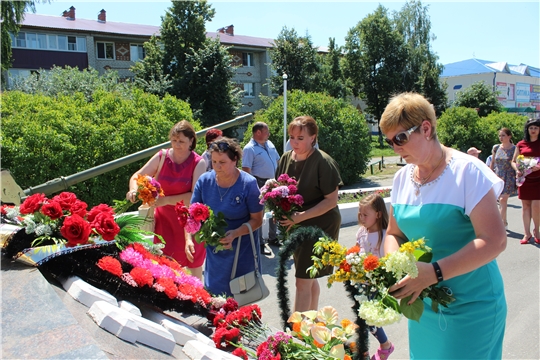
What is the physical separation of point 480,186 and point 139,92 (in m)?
9.59

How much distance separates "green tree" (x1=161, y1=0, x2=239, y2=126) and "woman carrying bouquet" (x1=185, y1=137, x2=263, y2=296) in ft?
82.8

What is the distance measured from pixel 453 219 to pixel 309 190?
5.88 ft

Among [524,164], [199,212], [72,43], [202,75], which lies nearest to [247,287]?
[199,212]

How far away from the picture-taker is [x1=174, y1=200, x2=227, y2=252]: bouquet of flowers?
3.23m

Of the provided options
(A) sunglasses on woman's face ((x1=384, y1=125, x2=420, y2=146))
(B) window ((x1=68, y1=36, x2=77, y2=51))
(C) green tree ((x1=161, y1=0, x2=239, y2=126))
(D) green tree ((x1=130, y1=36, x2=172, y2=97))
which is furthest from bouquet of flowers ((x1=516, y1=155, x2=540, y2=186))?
(B) window ((x1=68, y1=36, x2=77, y2=51))

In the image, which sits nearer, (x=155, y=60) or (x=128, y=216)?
(x=128, y=216)

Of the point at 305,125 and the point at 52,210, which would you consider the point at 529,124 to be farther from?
the point at 52,210

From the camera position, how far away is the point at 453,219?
204 cm

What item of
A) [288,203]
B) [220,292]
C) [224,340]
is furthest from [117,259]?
[288,203]

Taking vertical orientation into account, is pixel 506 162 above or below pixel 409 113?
below

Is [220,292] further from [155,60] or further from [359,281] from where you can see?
[155,60]

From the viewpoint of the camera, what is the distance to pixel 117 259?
2.58 m

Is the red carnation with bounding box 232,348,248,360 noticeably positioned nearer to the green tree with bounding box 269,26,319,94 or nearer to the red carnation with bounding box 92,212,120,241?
the red carnation with bounding box 92,212,120,241

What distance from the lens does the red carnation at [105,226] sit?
2.54 metres
